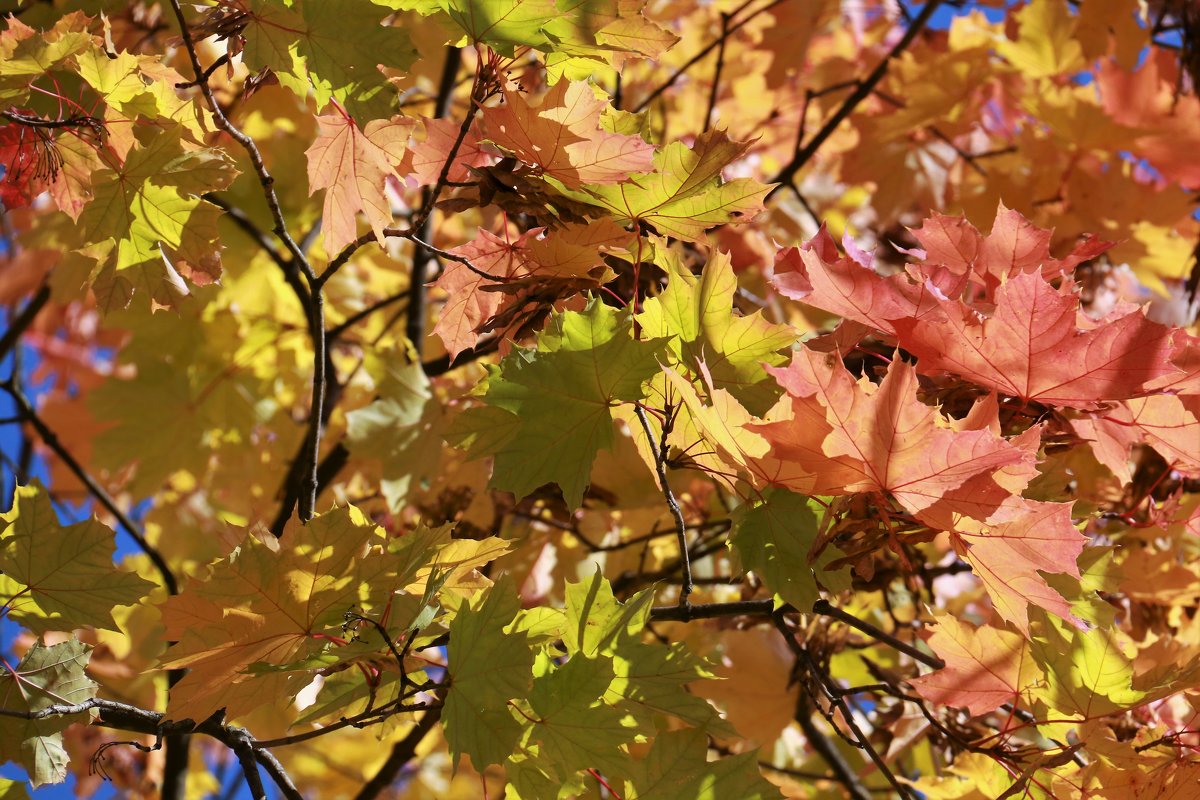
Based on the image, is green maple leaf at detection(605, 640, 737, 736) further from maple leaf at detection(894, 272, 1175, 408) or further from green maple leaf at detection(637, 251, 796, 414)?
maple leaf at detection(894, 272, 1175, 408)

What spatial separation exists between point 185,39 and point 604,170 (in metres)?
0.51

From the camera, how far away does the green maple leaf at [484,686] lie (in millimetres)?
969

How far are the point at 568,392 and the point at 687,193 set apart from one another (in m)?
0.28

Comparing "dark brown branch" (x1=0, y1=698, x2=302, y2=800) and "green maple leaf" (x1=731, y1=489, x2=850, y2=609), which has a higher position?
"dark brown branch" (x1=0, y1=698, x2=302, y2=800)

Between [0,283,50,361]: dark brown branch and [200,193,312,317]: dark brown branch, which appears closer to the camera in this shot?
[200,193,312,317]: dark brown branch

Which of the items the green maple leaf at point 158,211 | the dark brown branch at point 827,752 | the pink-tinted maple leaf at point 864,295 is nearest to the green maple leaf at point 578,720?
the pink-tinted maple leaf at point 864,295

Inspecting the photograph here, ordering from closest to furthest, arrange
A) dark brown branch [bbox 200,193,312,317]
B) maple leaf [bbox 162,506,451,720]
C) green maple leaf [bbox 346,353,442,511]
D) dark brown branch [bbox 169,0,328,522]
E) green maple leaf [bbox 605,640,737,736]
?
1. maple leaf [bbox 162,506,451,720]
2. green maple leaf [bbox 605,640,737,736]
3. dark brown branch [bbox 169,0,328,522]
4. green maple leaf [bbox 346,353,442,511]
5. dark brown branch [bbox 200,193,312,317]

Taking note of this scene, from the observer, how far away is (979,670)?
1.27 meters

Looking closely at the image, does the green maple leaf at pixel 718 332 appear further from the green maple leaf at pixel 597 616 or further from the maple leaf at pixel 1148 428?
the maple leaf at pixel 1148 428

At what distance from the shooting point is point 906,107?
279 cm

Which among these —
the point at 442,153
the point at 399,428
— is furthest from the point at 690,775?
the point at 399,428

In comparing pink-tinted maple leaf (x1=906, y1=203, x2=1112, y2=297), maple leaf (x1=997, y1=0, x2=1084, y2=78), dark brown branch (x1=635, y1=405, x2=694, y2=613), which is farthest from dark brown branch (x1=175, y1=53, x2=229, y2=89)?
maple leaf (x1=997, y1=0, x2=1084, y2=78)

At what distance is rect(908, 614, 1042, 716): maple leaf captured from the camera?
4.09ft

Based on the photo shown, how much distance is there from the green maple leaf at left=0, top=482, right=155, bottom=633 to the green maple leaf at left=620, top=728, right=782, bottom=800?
610mm
